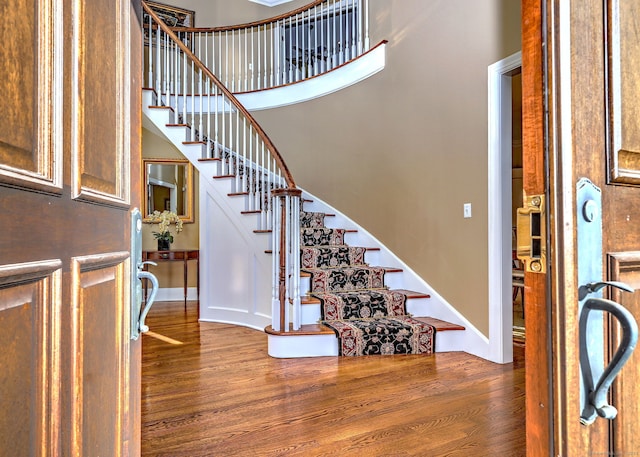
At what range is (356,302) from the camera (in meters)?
3.43

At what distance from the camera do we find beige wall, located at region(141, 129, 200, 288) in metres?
5.69

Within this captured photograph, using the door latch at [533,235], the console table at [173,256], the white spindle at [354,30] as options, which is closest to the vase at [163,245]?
the console table at [173,256]

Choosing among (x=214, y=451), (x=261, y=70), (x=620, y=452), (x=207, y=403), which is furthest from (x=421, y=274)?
(x=261, y=70)

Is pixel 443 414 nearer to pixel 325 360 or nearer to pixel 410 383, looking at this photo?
pixel 410 383

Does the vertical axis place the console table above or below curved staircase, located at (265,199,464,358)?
above

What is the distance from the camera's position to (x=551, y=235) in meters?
0.56

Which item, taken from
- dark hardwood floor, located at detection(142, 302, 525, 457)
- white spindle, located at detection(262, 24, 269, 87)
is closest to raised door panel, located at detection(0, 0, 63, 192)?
dark hardwood floor, located at detection(142, 302, 525, 457)

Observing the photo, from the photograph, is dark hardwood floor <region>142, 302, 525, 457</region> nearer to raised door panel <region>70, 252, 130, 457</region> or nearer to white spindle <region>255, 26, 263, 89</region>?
raised door panel <region>70, 252, 130, 457</region>

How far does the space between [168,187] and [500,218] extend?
4.54m

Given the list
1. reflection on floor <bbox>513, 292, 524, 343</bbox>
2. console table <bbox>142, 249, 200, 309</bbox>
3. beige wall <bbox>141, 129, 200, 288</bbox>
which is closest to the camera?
reflection on floor <bbox>513, 292, 524, 343</bbox>

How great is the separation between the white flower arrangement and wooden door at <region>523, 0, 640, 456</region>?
534 cm

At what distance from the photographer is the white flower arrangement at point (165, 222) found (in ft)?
17.7

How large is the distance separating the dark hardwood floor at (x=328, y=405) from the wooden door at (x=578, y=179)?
1.28 meters

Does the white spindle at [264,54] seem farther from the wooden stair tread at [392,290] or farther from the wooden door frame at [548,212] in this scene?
the wooden door frame at [548,212]
